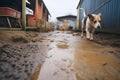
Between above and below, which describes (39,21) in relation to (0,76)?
above

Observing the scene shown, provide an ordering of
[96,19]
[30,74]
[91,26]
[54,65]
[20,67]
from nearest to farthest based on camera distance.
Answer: [30,74], [20,67], [54,65], [96,19], [91,26]

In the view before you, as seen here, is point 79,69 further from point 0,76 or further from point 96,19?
point 96,19

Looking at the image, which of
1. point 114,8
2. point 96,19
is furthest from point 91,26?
point 114,8

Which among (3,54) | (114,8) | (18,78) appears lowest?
(18,78)

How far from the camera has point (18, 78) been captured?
5.23 ft

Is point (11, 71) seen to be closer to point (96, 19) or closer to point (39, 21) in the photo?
point (96, 19)

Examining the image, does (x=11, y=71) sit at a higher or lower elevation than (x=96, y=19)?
lower

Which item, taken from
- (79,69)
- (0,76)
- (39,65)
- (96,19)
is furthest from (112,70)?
(96,19)

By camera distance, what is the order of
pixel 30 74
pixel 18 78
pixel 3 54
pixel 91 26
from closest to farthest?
pixel 18 78, pixel 30 74, pixel 3 54, pixel 91 26

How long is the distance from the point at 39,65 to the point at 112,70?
970mm

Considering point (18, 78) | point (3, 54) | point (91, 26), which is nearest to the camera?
point (18, 78)

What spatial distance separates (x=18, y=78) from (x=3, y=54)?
819 millimetres

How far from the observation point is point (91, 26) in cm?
617

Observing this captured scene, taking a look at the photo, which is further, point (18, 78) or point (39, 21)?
point (39, 21)
